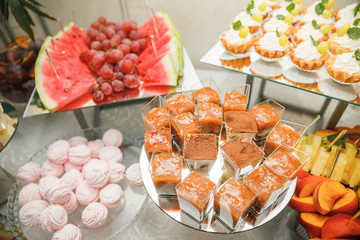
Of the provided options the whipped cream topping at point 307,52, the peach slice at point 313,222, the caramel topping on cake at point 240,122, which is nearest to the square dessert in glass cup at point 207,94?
the caramel topping on cake at point 240,122

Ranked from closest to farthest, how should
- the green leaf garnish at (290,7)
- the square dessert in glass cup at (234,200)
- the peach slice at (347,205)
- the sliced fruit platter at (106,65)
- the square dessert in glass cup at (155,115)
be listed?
1. the square dessert in glass cup at (234,200)
2. the peach slice at (347,205)
3. the square dessert in glass cup at (155,115)
4. the sliced fruit platter at (106,65)
5. the green leaf garnish at (290,7)

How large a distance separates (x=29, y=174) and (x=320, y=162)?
1530mm

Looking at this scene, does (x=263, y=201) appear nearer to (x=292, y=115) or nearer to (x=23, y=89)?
(x=292, y=115)

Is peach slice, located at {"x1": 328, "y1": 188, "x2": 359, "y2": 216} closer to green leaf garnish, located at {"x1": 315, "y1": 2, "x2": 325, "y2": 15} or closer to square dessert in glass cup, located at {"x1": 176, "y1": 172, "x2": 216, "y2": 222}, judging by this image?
square dessert in glass cup, located at {"x1": 176, "y1": 172, "x2": 216, "y2": 222}

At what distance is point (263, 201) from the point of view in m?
1.00

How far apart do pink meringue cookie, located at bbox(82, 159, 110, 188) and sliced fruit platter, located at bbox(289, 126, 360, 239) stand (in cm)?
92

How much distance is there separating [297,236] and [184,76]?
109cm

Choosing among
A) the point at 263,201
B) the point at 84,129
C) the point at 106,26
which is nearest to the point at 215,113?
the point at 263,201

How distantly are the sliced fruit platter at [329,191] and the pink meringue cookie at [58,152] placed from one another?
1.21 meters

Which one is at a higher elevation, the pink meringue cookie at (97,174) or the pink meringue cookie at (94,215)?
the pink meringue cookie at (97,174)

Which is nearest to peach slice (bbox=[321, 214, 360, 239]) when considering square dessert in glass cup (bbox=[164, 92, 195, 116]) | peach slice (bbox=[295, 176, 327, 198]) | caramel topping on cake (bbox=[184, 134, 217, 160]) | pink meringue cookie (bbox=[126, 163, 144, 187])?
peach slice (bbox=[295, 176, 327, 198])

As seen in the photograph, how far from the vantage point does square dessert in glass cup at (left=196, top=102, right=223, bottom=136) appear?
1247mm

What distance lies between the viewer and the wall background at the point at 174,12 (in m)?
2.04

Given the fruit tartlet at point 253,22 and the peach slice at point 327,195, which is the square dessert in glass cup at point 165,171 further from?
the fruit tartlet at point 253,22
